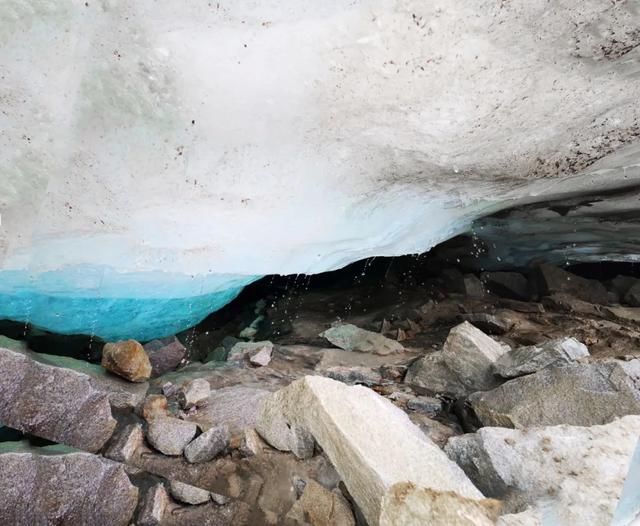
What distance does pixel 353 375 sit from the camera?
4.00 metres

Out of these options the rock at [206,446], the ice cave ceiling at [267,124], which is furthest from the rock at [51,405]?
the ice cave ceiling at [267,124]

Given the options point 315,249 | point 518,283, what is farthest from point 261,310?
point 518,283

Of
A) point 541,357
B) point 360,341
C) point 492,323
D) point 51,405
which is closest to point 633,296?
point 492,323

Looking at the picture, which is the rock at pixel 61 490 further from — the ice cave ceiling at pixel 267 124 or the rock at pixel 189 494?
the ice cave ceiling at pixel 267 124

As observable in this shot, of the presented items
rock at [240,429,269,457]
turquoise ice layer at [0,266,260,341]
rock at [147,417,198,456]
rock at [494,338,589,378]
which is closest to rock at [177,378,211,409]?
rock at [147,417,198,456]

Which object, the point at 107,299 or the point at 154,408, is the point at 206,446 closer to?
the point at 154,408

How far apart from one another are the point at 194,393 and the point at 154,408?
1.39 feet

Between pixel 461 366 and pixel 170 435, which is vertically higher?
pixel 170 435

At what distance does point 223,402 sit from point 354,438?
5.46ft

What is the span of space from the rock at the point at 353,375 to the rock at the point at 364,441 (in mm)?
1580

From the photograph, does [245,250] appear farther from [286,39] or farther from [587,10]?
[587,10]

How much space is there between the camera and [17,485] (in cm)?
199

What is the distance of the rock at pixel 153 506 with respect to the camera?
6.57 ft

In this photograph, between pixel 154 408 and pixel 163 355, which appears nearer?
pixel 154 408
